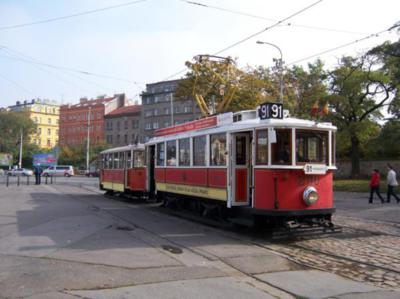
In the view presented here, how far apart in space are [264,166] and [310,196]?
1.26 meters

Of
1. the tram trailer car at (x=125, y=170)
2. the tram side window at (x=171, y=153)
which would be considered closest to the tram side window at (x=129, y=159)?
the tram trailer car at (x=125, y=170)

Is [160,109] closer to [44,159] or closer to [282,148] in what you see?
[44,159]

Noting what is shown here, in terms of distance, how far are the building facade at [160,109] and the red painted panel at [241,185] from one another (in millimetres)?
73451

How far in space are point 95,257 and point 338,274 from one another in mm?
4280

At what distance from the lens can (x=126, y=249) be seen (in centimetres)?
944

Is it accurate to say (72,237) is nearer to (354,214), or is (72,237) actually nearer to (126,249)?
(126,249)

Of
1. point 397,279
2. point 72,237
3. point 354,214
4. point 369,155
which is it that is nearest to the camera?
point 397,279

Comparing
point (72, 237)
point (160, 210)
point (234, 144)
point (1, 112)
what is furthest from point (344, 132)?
point (1, 112)

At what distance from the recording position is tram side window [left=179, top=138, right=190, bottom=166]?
48.4 feet

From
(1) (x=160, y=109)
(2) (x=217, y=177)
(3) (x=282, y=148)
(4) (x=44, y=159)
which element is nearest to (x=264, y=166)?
(3) (x=282, y=148)

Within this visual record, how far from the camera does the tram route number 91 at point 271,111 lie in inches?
444

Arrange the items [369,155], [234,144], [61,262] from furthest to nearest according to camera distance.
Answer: [369,155], [234,144], [61,262]

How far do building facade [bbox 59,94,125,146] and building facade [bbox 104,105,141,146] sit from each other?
255 cm

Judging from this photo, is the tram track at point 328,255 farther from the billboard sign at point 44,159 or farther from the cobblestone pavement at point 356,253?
the billboard sign at point 44,159
